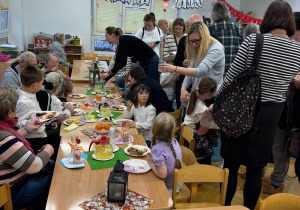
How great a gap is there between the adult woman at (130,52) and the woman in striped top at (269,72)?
8.38 feet

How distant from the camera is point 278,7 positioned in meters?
1.80

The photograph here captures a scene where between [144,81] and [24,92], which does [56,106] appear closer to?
[24,92]

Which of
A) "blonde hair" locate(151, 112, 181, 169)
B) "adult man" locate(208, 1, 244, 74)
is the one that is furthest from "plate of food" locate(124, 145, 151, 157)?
"adult man" locate(208, 1, 244, 74)

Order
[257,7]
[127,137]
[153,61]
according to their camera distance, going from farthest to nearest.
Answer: [257,7], [153,61], [127,137]

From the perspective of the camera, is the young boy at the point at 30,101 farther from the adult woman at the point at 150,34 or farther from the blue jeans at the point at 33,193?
the adult woman at the point at 150,34

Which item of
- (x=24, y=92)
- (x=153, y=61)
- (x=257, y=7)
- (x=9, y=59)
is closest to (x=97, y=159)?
(x=24, y=92)

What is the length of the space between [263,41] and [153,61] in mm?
2829

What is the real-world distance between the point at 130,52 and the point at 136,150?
2.46 m

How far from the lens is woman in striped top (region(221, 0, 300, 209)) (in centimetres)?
181

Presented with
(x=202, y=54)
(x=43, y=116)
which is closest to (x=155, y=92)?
(x=202, y=54)

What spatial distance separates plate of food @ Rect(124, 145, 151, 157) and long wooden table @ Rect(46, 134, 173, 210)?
255 millimetres

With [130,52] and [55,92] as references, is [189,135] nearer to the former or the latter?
[55,92]

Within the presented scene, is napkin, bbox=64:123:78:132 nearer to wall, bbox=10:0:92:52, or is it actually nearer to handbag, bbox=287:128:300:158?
handbag, bbox=287:128:300:158

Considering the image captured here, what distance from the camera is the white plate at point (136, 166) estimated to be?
6.37 feet
